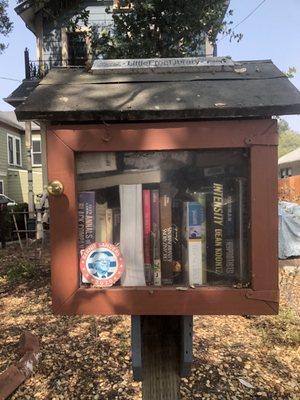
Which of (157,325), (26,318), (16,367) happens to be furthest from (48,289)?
(157,325)

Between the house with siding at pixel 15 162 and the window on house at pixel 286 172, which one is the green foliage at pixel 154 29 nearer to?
the house with siding at pixel 15 162

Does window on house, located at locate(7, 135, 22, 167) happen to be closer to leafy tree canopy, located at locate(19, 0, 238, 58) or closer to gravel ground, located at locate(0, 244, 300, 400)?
leafy tree canopy, located at locate(19, 0, 238, 58)

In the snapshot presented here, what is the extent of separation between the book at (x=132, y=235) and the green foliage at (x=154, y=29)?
432 centimetres

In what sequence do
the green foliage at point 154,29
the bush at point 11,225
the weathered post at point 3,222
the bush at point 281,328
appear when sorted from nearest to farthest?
the bush at point 281,328, the green foliage at point 154,29, the weathered post at point 3,222, the bush at point 11,225

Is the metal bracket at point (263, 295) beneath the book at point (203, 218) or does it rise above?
beneath

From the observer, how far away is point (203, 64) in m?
1.52

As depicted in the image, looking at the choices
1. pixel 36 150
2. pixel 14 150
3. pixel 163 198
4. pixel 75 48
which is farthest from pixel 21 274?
pixel 14 150

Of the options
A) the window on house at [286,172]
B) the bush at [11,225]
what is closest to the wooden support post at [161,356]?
the bush at [11,225]

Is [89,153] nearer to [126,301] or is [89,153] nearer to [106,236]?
[106,236]

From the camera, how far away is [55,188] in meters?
1.25

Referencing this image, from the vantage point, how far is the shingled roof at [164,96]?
122cm

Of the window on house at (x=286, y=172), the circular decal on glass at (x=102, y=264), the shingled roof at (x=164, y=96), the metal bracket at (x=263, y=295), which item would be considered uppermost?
the window on house at (x=286, y=172)

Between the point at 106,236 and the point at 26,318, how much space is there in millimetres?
3581

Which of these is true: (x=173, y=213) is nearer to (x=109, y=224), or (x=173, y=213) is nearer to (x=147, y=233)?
(x=147, y=233)
